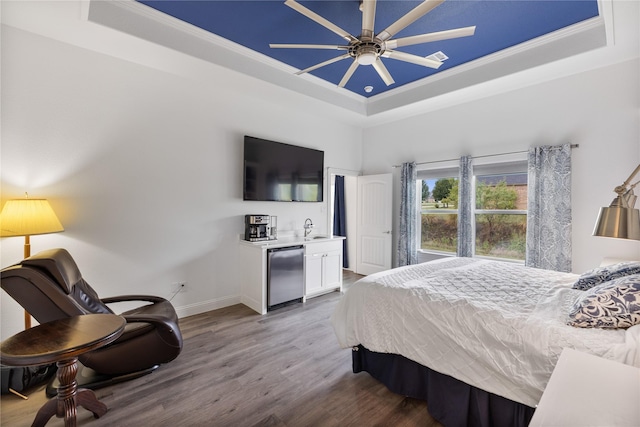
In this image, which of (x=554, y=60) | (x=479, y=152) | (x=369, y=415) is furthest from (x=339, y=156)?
(x=369, y=415)

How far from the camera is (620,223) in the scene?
64.6 inches

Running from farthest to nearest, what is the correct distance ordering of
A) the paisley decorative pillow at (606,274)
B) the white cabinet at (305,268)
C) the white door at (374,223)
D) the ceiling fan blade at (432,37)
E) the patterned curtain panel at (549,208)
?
the white door at (374,223) → the white cabinet at (305,268) → the patterned curtain panel at (549,208) → the ceiling fan blade at (432,37) → the paisley decorative pillow at (606,274)

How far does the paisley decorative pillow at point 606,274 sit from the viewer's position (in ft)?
6.20

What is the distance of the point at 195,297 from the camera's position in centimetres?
358

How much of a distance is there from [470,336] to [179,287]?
10.5 feet

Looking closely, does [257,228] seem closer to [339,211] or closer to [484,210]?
[339,211]

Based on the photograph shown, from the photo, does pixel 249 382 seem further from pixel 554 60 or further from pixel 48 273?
pixel 554 60

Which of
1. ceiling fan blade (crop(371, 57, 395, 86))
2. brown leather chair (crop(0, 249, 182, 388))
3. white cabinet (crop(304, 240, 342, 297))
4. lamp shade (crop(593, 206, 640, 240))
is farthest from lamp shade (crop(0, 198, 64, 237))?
lamp shade (crop(593, 206, 640, 240))

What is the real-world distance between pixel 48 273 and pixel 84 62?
2.22m

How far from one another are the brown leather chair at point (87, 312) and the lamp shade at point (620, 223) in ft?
9.96

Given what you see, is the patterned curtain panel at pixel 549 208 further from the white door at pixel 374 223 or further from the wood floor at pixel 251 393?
the wood floor at pixel 251 393

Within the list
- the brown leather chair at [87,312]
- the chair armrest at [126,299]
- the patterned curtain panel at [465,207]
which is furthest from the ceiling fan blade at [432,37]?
the chair armrest at [126,299]

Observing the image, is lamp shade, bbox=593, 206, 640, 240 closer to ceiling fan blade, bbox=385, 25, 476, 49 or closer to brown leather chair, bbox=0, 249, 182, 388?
ceiling fan blade, bbox=385, 25, 476, 49

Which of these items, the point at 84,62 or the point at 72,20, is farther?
the point at 84,62
